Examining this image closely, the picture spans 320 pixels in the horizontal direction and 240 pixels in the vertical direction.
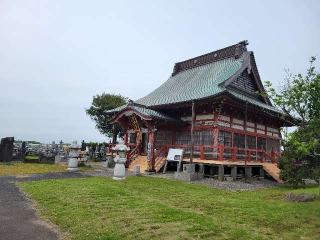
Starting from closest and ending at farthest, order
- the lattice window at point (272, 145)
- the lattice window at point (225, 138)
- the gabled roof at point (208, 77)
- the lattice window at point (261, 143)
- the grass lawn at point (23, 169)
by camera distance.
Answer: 1. the grass lawn at point (23, 169)
2. the lattice window at point (225, 138)
3. the gabled roof at point (208, 77)
4. the lattice window at point (261, 143)
5. the lattice window at point (272, 145)

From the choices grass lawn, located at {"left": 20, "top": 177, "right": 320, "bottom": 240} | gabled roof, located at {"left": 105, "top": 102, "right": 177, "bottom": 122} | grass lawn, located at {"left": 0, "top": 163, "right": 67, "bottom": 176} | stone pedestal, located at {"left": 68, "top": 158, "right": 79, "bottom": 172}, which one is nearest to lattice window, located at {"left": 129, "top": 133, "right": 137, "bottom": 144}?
gabled roof, located at {"left": 105, "top": 102, "right": 177, "bottom": 122}

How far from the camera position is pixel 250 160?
2245 centimetres

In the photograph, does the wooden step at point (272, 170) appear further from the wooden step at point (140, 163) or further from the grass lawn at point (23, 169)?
the grass lawn at point (23, 169)

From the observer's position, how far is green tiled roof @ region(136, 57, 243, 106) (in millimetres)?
23062

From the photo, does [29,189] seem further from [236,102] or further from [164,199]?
[236,102]

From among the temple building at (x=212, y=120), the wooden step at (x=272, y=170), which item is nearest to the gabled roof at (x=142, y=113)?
the temple building at (x=212, y=120)

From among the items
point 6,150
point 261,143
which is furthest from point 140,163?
point 6,150

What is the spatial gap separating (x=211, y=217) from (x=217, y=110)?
529 inches

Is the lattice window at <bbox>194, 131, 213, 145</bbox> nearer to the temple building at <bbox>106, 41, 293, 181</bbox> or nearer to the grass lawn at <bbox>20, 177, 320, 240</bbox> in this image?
the temple building at <bbox>106, 41, 293, 181</bbox>

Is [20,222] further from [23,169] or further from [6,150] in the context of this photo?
[6,150]

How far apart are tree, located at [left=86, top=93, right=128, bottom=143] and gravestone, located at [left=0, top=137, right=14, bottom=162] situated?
16.5 m

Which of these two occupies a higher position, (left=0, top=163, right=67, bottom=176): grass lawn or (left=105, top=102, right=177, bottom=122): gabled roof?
(left=105, top=102, right=177, bottom=122): gabled roof

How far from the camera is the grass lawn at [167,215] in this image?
7180mm

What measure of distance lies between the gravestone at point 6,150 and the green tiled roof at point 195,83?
40.6ft
